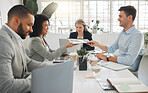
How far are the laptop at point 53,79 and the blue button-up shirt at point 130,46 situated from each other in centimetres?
120

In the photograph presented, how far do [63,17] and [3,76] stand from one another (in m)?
5.10

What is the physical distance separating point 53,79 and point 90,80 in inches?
25.2

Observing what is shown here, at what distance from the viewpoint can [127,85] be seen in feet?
4.44

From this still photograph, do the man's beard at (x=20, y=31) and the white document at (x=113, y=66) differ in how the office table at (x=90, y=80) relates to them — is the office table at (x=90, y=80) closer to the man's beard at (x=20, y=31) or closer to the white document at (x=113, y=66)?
the white document at (x=113, y=66)

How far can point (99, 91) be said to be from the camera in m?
1.35

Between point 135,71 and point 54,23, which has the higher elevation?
point 54,23

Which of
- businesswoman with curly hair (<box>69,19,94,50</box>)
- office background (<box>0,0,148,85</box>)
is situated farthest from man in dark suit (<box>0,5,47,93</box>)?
office background (<box>0,0,148,85</box>)

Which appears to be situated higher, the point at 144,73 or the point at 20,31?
the point at 20,31

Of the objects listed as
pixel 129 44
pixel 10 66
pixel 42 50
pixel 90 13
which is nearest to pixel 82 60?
pixel 42 50

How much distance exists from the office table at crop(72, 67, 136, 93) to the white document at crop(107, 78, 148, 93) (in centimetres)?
7

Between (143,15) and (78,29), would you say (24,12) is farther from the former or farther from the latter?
(143,15)

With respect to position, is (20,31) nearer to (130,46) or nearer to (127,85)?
(127,85)

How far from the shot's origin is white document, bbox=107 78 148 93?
1.28m

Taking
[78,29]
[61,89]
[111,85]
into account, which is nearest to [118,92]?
[111,85]
